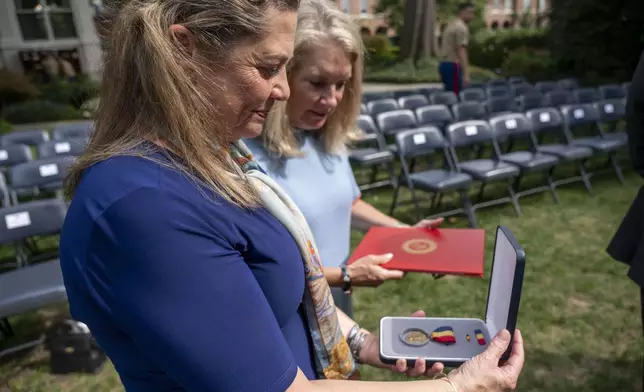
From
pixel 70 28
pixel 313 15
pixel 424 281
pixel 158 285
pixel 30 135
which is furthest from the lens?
pixel 70 28

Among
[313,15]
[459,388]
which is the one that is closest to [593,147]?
[313,15]

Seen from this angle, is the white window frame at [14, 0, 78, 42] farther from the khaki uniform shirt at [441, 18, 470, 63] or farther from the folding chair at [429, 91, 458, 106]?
the folding chair at [429, 91, 458, 106]

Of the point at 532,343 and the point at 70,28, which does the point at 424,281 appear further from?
the point at 70,28

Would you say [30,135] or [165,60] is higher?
[165,60]

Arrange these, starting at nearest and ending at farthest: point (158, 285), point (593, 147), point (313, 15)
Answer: point (158, 285) < point (313, 15) < point (593, 147)

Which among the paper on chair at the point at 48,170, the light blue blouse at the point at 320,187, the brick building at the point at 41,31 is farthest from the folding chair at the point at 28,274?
the brick building at the point at 41,31

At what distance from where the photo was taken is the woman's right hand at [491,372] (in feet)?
3.03

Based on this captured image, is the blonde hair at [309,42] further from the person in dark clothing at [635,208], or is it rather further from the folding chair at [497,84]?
the folding chair at [497,84]

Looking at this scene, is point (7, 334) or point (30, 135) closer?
point (7, 334)

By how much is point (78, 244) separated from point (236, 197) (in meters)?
0.23

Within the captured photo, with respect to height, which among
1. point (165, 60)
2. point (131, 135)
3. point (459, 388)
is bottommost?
point (459, 388)

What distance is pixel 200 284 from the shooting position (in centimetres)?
61

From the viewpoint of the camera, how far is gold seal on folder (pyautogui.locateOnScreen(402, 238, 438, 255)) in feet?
5.48

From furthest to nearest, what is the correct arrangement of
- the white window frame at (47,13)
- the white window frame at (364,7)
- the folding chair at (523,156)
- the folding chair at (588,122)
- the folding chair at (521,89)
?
the white window frame at (364,7) → the white window frame at (47,13) → the folding chair at (521,89) → the folding chair at (588,122) → the folding chair at (523,156)
